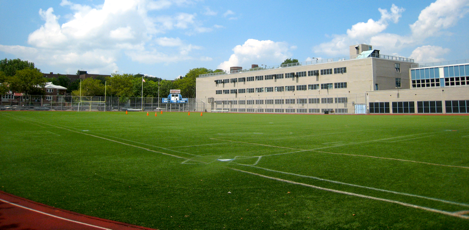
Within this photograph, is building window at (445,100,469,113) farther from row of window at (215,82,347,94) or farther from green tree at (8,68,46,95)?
green tree at (8,68,46,95)

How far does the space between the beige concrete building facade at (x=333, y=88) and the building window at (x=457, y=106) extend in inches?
35.1

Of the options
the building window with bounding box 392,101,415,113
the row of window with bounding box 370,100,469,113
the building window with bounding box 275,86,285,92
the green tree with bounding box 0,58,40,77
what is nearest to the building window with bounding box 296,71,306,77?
the building window with bounding box 275,86,285,92

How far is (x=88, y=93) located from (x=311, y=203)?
12878 centimetres

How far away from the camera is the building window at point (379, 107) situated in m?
61.3

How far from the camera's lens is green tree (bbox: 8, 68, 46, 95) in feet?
289

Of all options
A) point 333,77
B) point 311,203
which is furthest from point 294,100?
point 311,203

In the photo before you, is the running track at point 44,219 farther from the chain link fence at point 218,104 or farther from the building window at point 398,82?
the building window at point 398,82

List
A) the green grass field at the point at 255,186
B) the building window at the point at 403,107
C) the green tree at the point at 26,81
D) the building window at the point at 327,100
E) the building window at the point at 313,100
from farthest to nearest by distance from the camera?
the green tree at the point at 26,81 < the building window at the point at 313,100 < the building window at the point at 327,100 < the building window at the point at 403,107 < the green grass field at the point at 255,186

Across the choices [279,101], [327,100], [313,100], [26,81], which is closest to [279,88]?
[279,101]

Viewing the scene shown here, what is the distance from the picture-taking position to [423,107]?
5650 centimetres

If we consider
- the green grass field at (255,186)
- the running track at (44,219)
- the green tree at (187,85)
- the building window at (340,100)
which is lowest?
the running track at (44,219)

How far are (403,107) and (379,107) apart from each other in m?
4.76

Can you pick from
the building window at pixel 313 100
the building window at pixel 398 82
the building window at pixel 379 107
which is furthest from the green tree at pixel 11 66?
the building window at pixel 398 82

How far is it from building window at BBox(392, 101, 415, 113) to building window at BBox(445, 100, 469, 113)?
5612 millimetres
